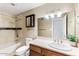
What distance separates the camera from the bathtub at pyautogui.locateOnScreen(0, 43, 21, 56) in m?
1.46

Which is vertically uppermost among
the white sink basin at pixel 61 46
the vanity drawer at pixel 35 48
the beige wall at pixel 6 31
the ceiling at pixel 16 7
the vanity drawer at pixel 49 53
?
the ceiling at pixel 16 7

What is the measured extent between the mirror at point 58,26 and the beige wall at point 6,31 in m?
0.41

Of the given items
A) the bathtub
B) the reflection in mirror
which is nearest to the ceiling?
the reflection in mirror

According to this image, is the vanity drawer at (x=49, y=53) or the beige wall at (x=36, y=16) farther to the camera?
the beige wall at (x=36, y=16)

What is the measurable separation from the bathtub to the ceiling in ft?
1.54

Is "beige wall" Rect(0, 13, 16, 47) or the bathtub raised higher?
"beige wall" Rect(0, 13, 16, 47)

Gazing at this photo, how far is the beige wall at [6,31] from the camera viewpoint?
58.4 inches

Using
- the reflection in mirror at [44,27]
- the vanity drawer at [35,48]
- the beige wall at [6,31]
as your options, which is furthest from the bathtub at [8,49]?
the reflection in mirror at [44,27]

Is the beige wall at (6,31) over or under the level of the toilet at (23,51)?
over

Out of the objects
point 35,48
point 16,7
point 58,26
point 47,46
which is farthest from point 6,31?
point 58,26

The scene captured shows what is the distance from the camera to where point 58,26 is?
4.83 ft

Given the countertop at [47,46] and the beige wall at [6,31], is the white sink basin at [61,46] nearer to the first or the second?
the countertop at [47,46]

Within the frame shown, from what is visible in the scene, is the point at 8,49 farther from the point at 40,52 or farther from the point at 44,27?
the point at 44,27

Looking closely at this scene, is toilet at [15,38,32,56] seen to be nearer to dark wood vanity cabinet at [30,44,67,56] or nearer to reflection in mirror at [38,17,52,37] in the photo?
dark wood vanity cabinet at [30,44,67,56]
